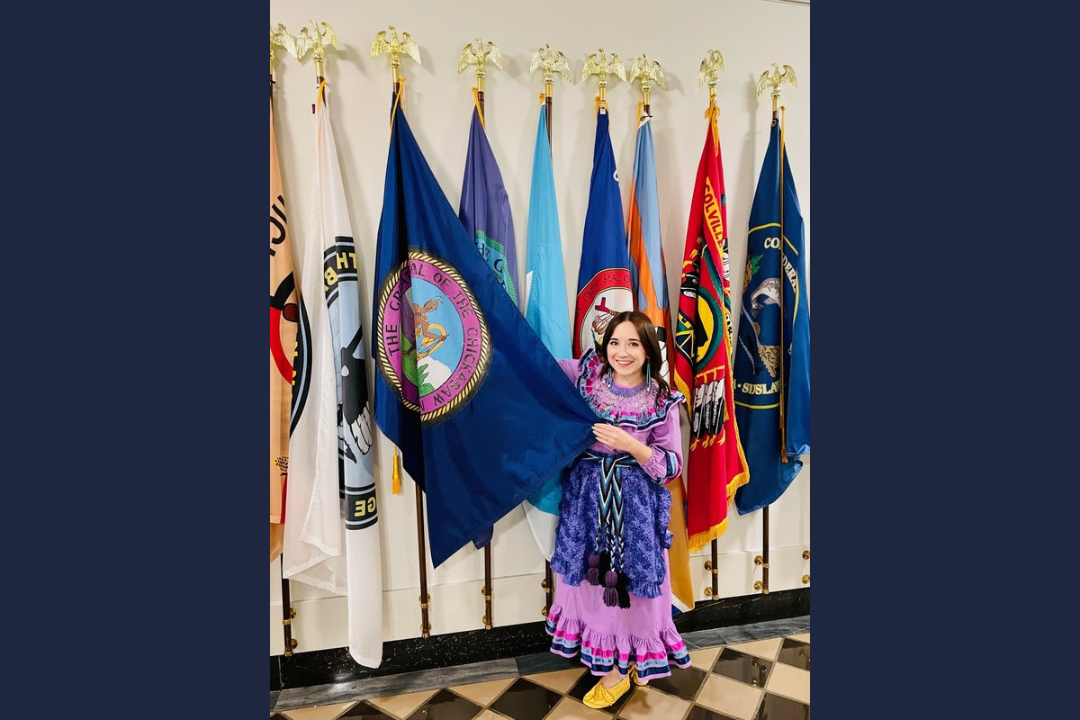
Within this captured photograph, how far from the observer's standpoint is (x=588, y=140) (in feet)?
6.62

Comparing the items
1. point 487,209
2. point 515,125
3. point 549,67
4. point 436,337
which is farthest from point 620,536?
point 549,67

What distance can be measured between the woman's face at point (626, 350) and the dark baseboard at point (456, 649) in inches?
40.2

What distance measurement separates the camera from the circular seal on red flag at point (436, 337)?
5.93 ft

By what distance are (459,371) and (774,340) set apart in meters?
1.14

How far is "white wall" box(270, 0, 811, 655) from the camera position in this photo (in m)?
1.84

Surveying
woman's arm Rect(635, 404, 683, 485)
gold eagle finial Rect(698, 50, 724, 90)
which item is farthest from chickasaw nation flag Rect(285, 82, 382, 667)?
gold eagle finial Rect(698, 50, 724, 90)

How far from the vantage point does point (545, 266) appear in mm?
1924

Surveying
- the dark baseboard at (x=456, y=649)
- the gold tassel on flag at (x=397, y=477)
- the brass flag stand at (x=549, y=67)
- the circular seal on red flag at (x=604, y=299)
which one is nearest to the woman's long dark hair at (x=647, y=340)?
the circular seal on red flag at (x=604, y=299)

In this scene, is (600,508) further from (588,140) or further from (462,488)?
(588,140)

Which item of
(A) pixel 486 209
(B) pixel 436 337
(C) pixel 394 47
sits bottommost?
(B) pixel 436 337

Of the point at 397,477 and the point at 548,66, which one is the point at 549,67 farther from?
the point at 397,477

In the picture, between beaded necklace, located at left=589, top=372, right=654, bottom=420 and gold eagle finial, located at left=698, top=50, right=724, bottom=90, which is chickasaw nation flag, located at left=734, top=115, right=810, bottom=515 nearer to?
gold eagle finial, located at left=698, top=50, right=724, bottom=90

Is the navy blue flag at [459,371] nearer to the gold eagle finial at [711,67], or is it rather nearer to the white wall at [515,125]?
the white wall at [515,125]

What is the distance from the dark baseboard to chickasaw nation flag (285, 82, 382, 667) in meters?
0.18
